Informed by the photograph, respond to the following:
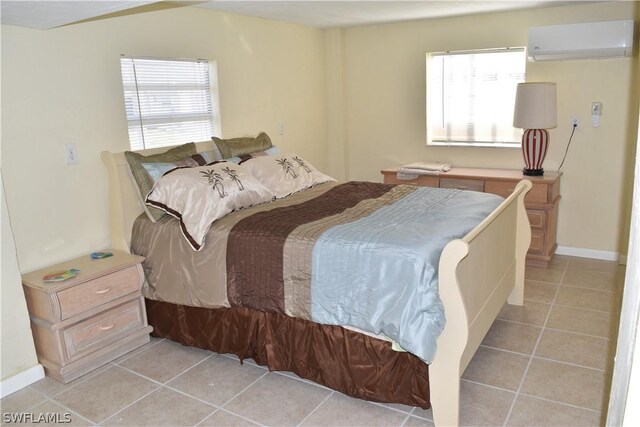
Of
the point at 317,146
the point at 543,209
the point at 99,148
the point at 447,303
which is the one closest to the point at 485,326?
the point at 447,303

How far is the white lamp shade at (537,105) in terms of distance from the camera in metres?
4.09

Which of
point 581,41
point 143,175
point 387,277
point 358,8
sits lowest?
point 387,277

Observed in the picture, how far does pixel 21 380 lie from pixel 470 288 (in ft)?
7.78

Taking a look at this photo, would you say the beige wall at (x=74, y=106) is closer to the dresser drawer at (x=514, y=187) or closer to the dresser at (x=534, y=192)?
→ the dresser at (x=534, y=192)

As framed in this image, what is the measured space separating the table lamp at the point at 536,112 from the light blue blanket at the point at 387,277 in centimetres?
175

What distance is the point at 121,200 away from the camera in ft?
10.5

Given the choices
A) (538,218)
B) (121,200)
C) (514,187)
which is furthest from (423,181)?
(121,200)

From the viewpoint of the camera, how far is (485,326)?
282cm

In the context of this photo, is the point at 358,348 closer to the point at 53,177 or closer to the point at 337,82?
the point at 53,177

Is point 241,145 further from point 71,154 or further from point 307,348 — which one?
point 307,348

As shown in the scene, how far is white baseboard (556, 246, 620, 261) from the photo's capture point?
441 cm

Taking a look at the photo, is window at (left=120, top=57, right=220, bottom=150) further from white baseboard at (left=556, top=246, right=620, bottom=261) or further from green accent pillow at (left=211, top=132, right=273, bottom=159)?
white baseboard at (left=556, top=246, right=620, bottom=261)

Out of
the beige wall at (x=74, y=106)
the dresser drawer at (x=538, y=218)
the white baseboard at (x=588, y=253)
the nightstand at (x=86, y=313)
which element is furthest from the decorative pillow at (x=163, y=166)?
the white baseboard at (x=588, y=253)

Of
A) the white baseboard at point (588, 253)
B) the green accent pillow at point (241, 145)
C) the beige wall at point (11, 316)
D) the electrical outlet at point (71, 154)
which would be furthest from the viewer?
the white baseboard at point (588, 253)
